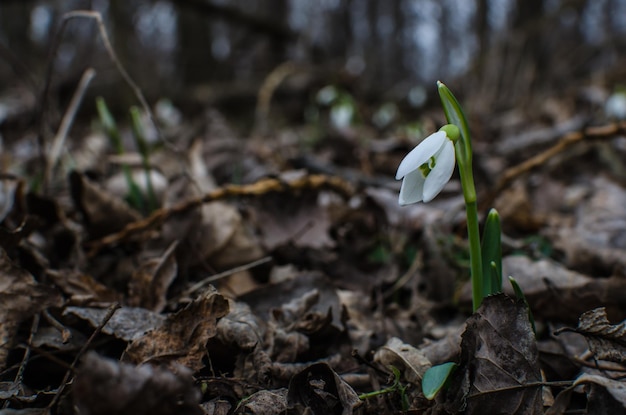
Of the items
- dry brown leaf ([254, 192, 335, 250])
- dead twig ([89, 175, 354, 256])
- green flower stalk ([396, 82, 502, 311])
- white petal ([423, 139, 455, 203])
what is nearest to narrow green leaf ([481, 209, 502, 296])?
green flower stalk ([396, 82, 502, 311])

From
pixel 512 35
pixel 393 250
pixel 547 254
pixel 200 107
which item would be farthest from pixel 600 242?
pixel 200 107

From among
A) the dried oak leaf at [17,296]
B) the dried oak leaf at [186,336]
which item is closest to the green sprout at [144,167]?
the dried oak leaf at [17,296]

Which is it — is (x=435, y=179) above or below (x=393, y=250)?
above

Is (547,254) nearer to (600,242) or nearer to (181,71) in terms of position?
(600,242)

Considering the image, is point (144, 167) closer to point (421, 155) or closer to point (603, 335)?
point (421, 155)

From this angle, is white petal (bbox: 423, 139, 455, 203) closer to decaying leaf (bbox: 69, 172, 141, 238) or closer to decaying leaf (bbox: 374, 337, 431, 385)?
decaying leaf (bbox: 374, 337, 431, 385)
